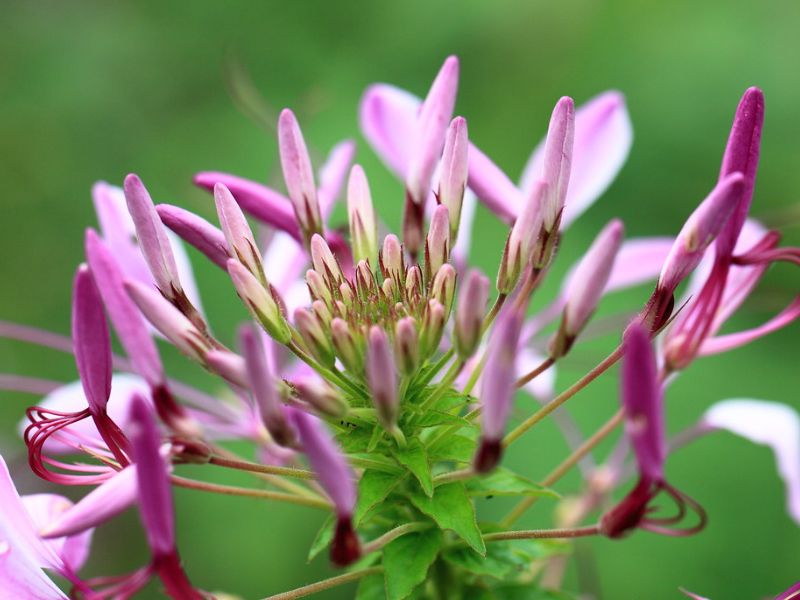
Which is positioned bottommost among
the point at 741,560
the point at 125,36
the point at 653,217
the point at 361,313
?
the point at 741,560

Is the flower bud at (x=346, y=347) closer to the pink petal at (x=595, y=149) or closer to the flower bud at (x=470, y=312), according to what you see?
the flower bud at (x=470, y=312)

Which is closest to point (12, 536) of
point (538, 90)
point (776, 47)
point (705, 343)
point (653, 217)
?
point (705, 343)

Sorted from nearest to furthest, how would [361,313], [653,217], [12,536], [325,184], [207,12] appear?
1. [12,536]
2. [361,313]
3. [325,184]
4. [653,217]
5. [207,12]

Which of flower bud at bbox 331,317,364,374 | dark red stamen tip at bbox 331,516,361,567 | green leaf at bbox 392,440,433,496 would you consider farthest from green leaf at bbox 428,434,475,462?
dark red stamen tip at bbox 331,516,361,567

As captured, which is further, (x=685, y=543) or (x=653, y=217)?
(x=653, y=217)

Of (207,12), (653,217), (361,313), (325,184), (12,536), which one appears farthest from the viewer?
(207,12)

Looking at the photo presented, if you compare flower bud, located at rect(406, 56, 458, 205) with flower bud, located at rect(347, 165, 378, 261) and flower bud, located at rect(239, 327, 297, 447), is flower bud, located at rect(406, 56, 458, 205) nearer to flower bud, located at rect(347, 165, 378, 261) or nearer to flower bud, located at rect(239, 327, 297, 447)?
flower bud, located at rect(347, 165, 378, 261)

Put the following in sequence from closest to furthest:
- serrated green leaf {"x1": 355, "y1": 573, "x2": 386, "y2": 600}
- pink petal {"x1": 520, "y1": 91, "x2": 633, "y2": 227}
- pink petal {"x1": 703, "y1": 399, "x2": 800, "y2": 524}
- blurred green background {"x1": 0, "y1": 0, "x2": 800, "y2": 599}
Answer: serrated green leaf {"x1": 355, "y1": 573, "x2": 386, "y2": 600}, pink petal {"x1": 703, "y1": 399, "x2": 800, "y2": 524}, pink petal {"x1": 520, "y1": 91, "x2": 633, "y2": 227}, blurred green background {"x1": 0, "y1": 0, "x2": 800, "y2": 599}

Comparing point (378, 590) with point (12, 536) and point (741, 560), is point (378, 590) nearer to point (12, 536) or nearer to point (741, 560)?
point (12, 536)
